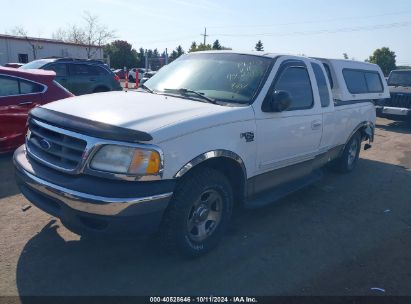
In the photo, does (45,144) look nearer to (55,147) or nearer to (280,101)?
(55,147)

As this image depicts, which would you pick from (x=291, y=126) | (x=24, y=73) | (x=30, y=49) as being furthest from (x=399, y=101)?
(x=30, y=49)

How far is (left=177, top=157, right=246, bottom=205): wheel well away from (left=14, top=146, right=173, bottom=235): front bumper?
2.03ft

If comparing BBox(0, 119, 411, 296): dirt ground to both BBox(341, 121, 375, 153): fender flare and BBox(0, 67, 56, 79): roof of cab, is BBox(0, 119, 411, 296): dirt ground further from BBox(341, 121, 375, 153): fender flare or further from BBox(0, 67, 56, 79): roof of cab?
BBox(0, 67, 56, 79): roof of cab

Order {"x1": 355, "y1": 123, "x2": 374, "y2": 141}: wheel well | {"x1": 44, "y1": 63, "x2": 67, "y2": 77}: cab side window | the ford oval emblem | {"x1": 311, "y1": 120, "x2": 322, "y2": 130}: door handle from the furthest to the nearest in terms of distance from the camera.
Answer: {"x1": 44, "y1": 63, "x2": 67, "y2": 77}: cab side window, {"x1": 355, "y1": 123, "x2": 374, "y2": 141}: wheel well, {"x1": 311, "y1": 120, "x2": 322, "y2": 130}: door handle, the ford oval emblem

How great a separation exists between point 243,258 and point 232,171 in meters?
0.87

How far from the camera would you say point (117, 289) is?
3105 mm

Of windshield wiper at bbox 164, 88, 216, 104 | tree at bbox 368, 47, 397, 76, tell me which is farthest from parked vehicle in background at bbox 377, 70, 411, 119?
tree at bbox 368, 47, 397, 76

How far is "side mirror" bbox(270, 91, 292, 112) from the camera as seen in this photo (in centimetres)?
401

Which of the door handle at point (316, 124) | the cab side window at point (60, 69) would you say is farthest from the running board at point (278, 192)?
the cab side window at point (60, 69)

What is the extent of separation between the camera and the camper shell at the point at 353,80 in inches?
255

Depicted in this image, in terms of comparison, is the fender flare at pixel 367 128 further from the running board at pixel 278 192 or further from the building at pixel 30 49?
the building at pixel 30 49

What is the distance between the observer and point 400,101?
12.4 meters

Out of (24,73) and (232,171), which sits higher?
(24,73)

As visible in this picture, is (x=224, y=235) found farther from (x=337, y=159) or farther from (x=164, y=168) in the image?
(x=337, y=159)
